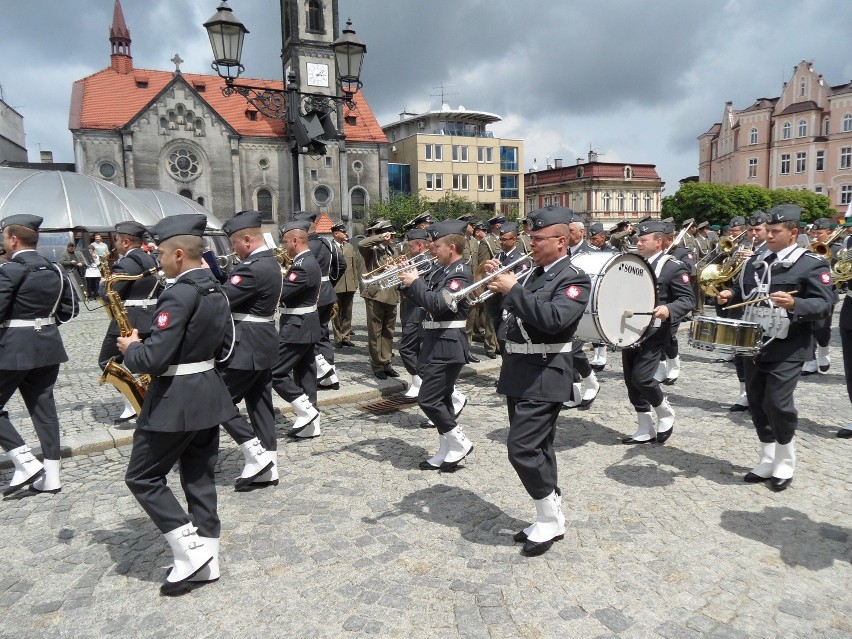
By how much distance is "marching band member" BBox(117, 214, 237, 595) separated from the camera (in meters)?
3.78

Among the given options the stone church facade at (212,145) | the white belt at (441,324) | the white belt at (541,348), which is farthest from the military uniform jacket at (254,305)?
the stone church facade at (212,145)

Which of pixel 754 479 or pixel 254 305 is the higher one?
pixel 254 305

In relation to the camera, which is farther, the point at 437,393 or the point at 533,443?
the point at 437,393

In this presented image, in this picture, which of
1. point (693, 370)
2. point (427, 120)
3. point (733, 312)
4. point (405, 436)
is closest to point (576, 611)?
point (405, 436)

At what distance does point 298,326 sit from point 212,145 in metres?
50.4

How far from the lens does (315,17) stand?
5412 centimetres

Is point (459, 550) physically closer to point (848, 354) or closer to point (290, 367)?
point (290, 367)

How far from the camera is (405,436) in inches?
279

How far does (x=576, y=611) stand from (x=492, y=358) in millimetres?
7397

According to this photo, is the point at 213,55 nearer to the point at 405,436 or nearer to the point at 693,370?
the point at 405,436

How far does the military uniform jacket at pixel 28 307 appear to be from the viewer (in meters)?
5.36

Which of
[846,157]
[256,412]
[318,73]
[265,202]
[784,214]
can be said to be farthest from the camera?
[846,157]

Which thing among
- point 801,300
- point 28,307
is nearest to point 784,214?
point 801,300

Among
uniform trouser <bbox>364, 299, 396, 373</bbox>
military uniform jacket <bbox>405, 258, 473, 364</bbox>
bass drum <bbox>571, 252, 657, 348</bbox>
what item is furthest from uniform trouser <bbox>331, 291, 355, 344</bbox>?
bass drum <bbox>571, 252, 657, 348</bbox>
